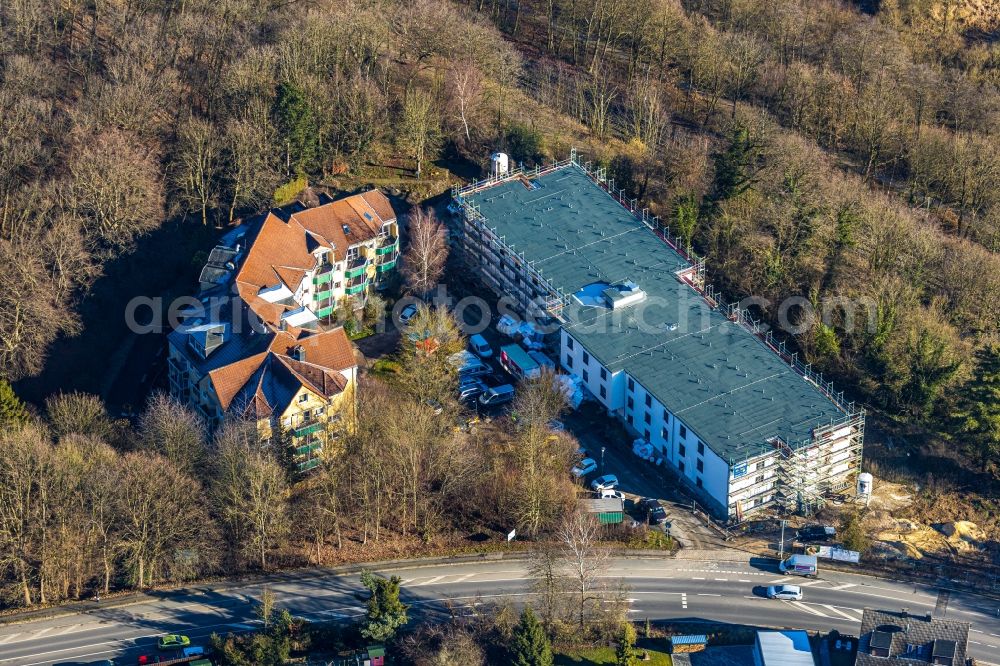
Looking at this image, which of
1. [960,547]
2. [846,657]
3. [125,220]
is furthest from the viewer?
[125,220]

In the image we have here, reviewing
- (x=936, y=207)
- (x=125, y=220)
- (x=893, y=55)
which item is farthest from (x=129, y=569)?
(x=893, y=55)

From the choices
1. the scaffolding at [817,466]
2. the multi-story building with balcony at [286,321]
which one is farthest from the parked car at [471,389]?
the scaffolding at [817,466]

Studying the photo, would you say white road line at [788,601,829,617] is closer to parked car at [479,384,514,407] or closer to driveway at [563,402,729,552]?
driveway at [563,402,729,552]

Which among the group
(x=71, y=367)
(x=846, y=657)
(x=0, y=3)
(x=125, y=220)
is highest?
(x=0, y=3)

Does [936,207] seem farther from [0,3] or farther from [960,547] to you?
[0,3]

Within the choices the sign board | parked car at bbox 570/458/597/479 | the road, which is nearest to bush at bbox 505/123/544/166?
parked car at bbox 570/458/597/479
